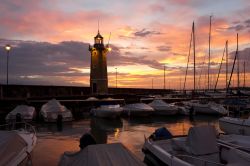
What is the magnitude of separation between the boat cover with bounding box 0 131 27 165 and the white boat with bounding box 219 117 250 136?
1457cm

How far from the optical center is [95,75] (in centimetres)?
6062

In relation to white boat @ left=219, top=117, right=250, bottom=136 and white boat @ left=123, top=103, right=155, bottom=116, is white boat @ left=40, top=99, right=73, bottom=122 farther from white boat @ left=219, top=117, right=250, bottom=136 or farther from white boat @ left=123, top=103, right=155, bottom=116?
white boat @ left=219, top=117, right=250, bottom=136

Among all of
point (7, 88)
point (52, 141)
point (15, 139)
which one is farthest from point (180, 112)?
point (15, 139)

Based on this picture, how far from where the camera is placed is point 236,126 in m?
22.0

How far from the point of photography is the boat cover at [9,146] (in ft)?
32.9

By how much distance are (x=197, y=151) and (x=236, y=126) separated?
11525 millimetres

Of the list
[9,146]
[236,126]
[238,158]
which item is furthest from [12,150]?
[236,126]

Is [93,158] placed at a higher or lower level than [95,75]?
lower

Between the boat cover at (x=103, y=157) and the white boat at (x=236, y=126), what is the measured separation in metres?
14.1

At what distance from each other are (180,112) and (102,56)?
24841 mm

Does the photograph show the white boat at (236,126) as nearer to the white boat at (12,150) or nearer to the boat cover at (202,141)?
the boat cover at (202,141)

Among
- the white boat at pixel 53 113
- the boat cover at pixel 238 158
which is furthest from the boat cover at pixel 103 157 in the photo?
the white boat at pixel 53 113

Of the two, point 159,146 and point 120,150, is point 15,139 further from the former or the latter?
point 159,146

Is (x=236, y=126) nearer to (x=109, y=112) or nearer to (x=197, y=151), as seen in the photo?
(x=197, y=151)
